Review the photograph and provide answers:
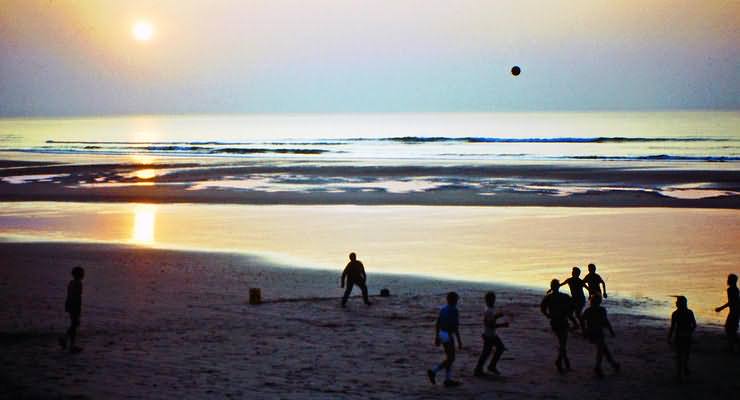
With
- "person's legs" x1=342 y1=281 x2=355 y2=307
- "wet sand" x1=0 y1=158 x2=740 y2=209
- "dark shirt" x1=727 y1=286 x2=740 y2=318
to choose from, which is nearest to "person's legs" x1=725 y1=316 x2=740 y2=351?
"dark shirt" x1=727 y1=286 x2=740 y2=318

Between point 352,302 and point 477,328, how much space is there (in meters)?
3.42

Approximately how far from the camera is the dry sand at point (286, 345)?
511 inches

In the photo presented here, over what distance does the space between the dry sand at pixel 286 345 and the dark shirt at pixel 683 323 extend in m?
0.73

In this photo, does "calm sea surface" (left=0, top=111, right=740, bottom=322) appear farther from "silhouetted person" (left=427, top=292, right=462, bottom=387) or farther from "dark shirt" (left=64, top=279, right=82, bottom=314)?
"dark shirt" (left=64, top=279, right=82, bottom=314)

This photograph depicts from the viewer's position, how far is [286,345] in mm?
15641

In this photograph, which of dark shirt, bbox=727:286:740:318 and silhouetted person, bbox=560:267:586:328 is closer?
dark shirt, bbox=727:286:740:318

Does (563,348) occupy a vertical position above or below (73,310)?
below

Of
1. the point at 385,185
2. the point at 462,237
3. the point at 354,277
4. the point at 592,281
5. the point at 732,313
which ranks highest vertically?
the point at 385,185

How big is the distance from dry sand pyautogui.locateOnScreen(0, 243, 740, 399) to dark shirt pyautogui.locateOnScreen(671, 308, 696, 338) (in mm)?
729

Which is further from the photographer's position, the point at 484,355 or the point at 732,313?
the point at 732,313

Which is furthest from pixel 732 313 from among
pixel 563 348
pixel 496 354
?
pixel 496 354

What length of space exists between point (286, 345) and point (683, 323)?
6.52m

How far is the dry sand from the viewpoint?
1297 cm

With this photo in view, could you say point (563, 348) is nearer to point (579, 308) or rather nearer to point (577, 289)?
point (579, 308)
